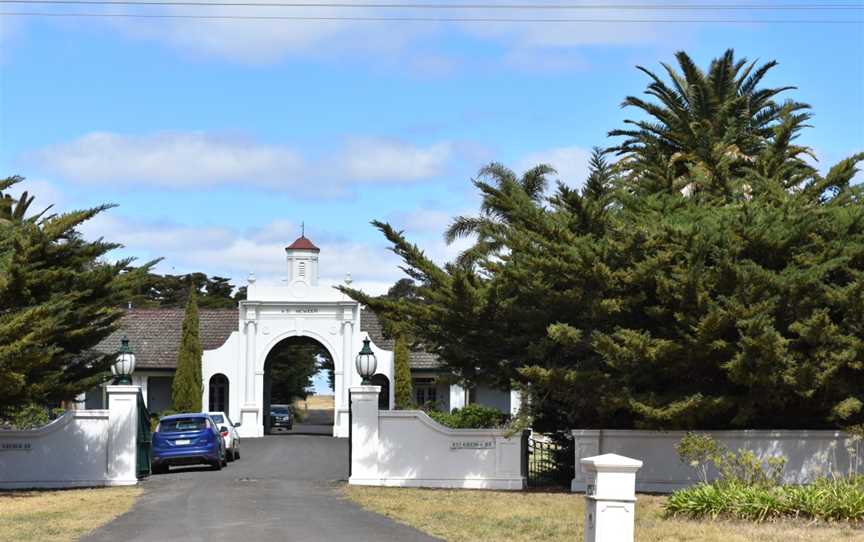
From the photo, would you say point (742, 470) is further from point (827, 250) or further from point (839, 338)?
point (827, 250)

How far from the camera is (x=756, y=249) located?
23141mm

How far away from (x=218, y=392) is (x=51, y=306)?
32405 millimetres

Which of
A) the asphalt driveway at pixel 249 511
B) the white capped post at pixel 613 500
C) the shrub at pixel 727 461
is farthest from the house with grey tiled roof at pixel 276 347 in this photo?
the white capped post at pixel 613 500

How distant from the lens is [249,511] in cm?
1944

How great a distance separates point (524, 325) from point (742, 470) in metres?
5.69

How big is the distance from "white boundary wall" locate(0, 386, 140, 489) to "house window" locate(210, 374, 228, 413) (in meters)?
29.0

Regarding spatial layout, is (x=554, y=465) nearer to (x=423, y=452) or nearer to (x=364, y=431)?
(x=423, y=452)

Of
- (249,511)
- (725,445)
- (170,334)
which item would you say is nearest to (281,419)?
(170,334)

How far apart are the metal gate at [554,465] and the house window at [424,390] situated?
30.5m

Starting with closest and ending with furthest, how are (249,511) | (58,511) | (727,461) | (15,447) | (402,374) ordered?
(249,511) < (727,461) < (58,511) < (15,447) < (402,374)

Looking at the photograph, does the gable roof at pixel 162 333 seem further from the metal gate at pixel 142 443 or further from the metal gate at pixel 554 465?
the metal gate at pixel 554 465

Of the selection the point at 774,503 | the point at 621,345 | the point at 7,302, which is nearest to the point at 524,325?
the point at 621,345

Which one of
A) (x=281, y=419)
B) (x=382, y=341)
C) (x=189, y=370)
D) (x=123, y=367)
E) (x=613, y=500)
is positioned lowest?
(x=281, y=419)

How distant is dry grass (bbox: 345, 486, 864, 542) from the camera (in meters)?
16.0
